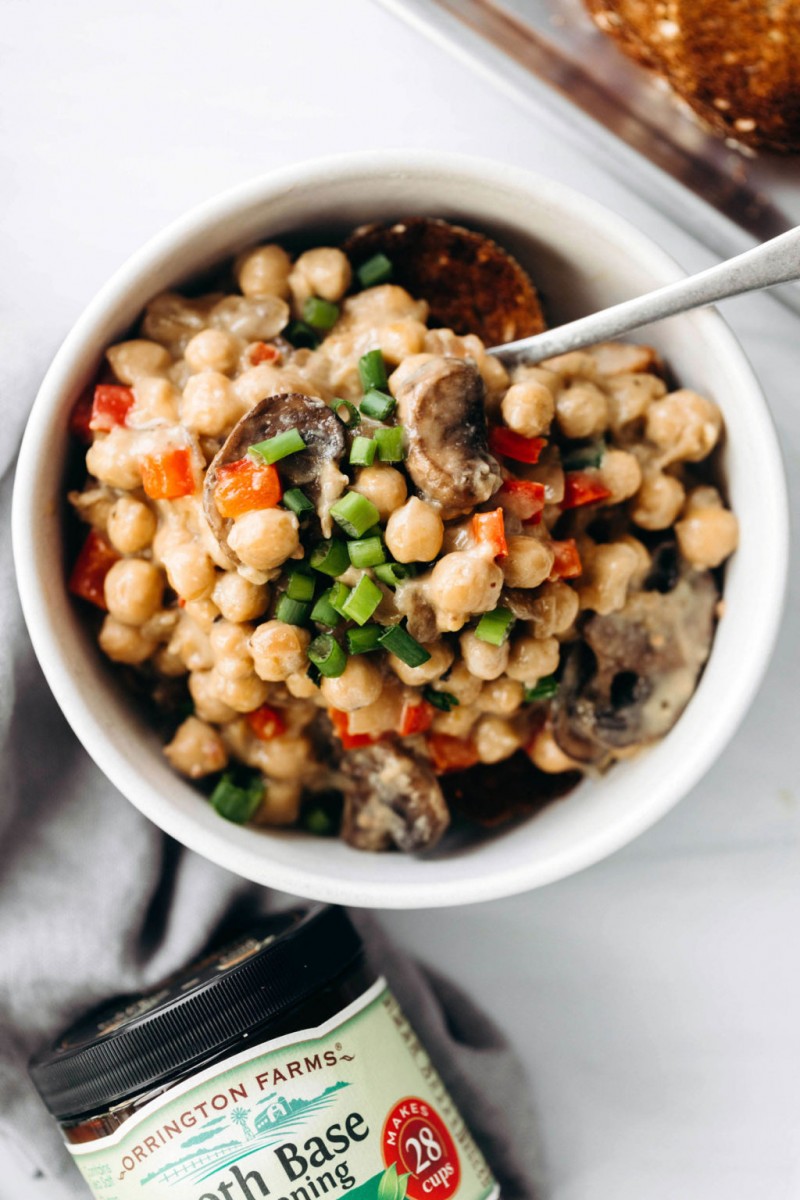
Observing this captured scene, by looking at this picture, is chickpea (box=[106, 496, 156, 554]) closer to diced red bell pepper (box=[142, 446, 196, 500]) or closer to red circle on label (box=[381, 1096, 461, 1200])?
diced red bell pepper (box=[142, 446, 196, 500])

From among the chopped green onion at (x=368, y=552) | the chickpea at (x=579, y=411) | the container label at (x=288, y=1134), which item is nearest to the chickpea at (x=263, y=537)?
the chopped green onion at (x=368, y=552)

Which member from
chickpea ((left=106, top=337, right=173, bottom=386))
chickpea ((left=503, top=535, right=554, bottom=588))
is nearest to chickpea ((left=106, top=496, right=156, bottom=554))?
chickpea ((left=106, top=337, right=173, bottom=386))

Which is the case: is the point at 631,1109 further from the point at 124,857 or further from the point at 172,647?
the point at 172,647

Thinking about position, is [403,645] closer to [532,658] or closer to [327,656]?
[327,656]

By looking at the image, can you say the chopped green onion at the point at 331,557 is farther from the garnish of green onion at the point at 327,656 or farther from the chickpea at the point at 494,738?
the chickpea at the point at 494,738

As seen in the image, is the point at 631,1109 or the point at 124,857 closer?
the point at 124,857

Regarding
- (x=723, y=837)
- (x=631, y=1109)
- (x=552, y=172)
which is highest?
(x=552, y=172)

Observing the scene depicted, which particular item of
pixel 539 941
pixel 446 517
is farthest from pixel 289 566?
pixel 539 941

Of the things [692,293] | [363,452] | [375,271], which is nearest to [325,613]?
[363,452]
